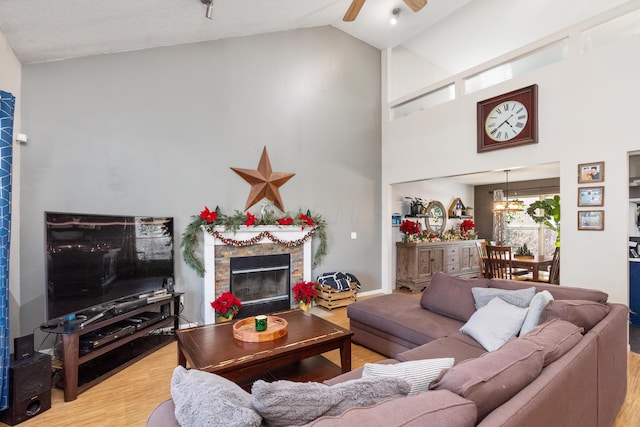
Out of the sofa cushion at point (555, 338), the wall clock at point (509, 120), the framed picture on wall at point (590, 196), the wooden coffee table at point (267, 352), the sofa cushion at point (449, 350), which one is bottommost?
the wooden coffee table at point (267, 352)

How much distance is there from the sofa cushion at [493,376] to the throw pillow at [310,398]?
0.19 meters

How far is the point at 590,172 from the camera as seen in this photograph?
3.34m

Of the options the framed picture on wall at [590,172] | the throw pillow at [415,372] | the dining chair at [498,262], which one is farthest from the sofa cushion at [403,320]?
the dining chair at [498,262]

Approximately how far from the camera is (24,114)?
2.97m

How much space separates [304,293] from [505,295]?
105 inches

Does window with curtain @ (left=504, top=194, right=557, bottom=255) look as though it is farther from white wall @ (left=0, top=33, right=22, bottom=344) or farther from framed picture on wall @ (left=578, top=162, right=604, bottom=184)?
white wall @ (left=0, top=33, right=22, bottom=344)

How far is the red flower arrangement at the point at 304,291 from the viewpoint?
454cm

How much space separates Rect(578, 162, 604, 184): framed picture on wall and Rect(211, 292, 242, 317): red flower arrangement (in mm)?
4187

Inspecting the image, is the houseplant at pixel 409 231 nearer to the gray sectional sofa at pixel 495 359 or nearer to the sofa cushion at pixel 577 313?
the gray sectional sofa at pixel 495 359

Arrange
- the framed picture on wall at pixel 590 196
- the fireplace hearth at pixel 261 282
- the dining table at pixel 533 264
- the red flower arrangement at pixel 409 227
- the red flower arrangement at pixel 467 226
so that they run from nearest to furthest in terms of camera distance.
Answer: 1. the framed picture on wall at pixel 590 196
2. the fireplace hearth at pixel 261 282
3. the dining table at pixel 533 264
4. the red flower arrangement at pixel 409 227
5. the red flower arrangement at pixel 467 226

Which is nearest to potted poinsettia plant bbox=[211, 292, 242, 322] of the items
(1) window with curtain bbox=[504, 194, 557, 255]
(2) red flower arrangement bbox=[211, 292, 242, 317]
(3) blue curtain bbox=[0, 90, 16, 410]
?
(2) red flower arrangement bbox=[211, 292, 242, 317]

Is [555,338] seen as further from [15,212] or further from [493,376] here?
[15,212]

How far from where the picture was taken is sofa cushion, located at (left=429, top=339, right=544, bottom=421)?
1031 millimetres

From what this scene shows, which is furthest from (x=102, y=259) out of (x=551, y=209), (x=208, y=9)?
(x=551, y=209)
